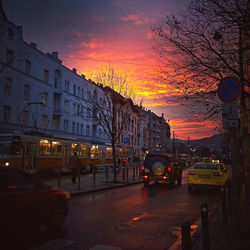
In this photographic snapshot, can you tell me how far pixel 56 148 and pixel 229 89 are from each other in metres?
19.5

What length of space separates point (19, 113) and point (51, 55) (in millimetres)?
11961

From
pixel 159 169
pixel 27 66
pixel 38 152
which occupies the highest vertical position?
pixel 27 66

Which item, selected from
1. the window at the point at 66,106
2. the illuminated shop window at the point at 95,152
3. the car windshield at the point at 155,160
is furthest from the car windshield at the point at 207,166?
the window at the point at 66,106

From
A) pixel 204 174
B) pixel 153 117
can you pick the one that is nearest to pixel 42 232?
pixel 204 174

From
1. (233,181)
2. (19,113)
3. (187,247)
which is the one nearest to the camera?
(187,247)

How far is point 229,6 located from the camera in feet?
29.0

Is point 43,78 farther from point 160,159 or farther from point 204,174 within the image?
point 204,174

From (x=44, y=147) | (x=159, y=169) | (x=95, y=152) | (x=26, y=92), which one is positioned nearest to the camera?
(x=159, y=169)

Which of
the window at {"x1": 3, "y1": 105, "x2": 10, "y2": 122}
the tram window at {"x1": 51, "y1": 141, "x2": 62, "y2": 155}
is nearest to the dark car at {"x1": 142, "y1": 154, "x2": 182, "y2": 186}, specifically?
the tram window at {"x1": 51, "y1": 141, "x2": 62, "y2": 155}

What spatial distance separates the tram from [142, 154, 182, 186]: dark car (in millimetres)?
5589

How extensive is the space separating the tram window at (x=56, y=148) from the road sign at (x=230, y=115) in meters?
18.9

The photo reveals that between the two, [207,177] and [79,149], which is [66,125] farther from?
[207,177]

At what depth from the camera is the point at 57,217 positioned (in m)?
6.84

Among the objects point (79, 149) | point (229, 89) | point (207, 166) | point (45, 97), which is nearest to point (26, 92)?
point (45, 97)
